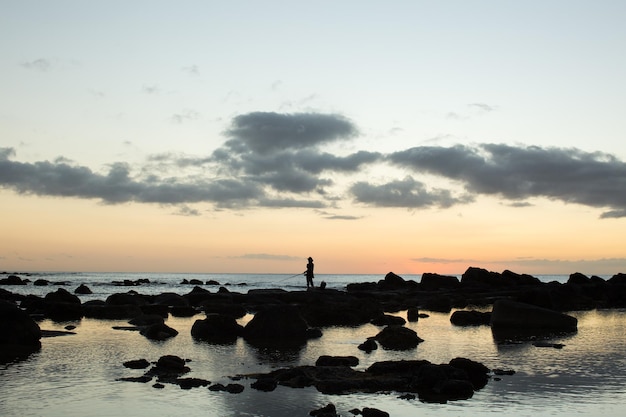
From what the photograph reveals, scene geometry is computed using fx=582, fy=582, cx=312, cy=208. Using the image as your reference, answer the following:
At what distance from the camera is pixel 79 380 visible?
1731 centimetres

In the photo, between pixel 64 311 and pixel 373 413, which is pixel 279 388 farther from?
pixel 64 311

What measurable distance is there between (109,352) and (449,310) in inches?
1201

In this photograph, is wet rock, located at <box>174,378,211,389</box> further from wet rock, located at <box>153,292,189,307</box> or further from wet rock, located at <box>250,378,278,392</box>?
wet rock, located at <box>153,292,189,307</box>

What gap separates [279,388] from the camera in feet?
52.4

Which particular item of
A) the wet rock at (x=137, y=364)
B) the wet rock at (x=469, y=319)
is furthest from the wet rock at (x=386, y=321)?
the wet rock at (x=137, y=364)

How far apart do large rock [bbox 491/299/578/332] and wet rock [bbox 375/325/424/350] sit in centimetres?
867

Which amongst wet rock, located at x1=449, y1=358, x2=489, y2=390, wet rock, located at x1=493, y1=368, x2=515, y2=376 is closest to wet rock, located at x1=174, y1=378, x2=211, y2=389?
wet rock, located at x1=449, y1=358, x2=489, y2=390

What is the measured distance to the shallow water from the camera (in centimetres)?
1400

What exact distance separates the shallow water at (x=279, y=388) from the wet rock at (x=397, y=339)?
78cm

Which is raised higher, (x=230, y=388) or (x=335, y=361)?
(x=335, y=361)

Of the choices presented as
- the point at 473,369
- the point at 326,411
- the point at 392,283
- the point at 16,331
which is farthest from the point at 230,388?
the point at 392,283

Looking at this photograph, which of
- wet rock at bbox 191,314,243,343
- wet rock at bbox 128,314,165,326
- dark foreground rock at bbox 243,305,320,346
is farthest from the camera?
wet rock at bbox 128,314,165,326

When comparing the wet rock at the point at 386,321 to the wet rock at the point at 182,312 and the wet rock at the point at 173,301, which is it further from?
the wet rock at the point at 173,301

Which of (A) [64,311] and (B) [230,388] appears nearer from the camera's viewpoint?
(B) [230,388]
